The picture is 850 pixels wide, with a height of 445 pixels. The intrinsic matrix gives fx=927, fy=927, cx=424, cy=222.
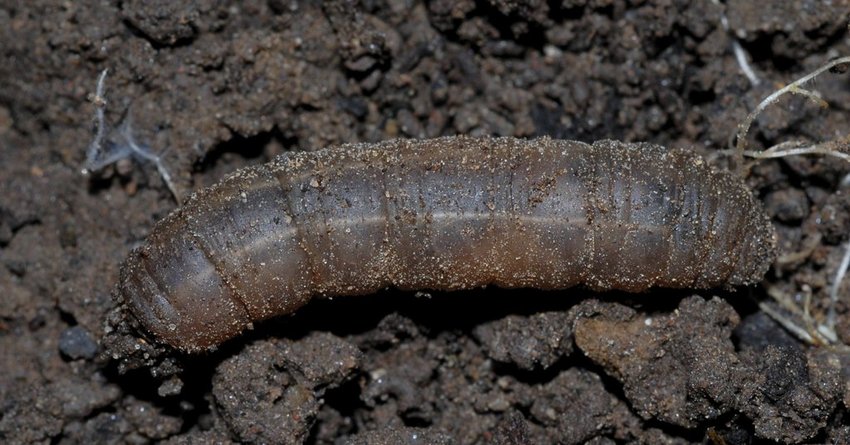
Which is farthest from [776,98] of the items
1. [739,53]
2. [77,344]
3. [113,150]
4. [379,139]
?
[77,344]

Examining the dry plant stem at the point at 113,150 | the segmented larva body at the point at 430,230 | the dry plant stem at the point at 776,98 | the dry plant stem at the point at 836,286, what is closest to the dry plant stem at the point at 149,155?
the dry plant stem at the point at 113,150

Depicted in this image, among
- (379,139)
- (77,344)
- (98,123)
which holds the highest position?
(98,123)

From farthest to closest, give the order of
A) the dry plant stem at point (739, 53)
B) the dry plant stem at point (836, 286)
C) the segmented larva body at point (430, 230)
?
the dry plant stem at point (739, 53) → the dry plant stem at point (836, 286) → the segmented larva body at point (430, 230)

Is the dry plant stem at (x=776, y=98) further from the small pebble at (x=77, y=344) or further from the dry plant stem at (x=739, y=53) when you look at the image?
the small pebble at (x=77, y=344)

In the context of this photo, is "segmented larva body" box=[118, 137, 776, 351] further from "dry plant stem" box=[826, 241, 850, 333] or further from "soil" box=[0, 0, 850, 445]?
"dry plant stem" box=[826, 241, 850, 333]

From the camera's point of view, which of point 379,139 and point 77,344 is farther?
point 379,139

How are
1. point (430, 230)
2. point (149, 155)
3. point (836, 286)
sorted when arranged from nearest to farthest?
point (430, 230) < point (836, 286) < point (149, 155)

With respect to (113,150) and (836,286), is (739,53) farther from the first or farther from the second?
(113,150)

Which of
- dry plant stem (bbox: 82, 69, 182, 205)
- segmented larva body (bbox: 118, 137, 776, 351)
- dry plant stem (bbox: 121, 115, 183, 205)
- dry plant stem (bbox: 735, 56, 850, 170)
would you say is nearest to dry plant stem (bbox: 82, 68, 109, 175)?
dry plant stem (bbox: 82, 69, 182, 205)
